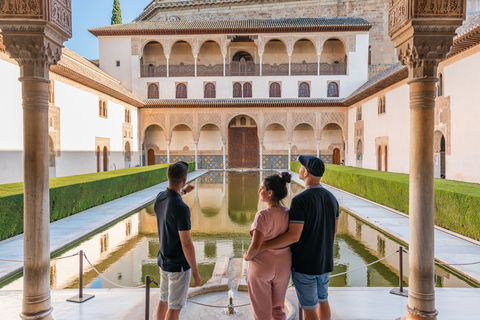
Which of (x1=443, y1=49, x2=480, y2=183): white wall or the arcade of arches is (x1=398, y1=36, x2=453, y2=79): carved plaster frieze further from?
the arcade of arches

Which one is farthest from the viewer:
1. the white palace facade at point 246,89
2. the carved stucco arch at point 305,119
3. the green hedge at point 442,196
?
the carved stucco arch at point 305,119

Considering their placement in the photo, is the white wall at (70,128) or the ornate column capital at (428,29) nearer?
the ornate column capital at (428,29)

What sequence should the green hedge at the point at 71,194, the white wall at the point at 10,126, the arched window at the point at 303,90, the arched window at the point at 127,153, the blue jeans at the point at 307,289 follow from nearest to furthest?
the blue jeans at the point at 307,289
the green hedge at the point at 71,194
the white wall at the point at 10,126
the arched window at the point at 127,153
the arched window at the point at 303,90

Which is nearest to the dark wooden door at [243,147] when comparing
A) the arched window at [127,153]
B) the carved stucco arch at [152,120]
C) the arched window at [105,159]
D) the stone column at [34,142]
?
the carved stucco arch at [152,120]

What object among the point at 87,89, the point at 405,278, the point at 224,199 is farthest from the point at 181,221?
the point at 87,89

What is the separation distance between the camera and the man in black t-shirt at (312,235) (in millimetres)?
2598

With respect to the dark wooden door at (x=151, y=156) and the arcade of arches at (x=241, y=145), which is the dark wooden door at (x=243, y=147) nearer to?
the arcade of arches at (x=241, y=145)

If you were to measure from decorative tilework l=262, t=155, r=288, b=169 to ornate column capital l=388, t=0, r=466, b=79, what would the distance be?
26.5 metres

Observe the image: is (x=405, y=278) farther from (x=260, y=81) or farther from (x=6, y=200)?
(x=260, y=81)

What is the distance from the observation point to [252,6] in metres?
34.7

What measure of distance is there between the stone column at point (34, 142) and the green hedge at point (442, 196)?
674 cm

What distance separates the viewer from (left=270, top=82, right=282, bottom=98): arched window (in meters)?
28.1

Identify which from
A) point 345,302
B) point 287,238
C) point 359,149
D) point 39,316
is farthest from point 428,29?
point 359,149

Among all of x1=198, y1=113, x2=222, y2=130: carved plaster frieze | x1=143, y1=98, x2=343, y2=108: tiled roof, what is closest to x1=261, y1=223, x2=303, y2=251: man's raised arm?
x1=143, y1=98, x2=343, y2=108: tiled roof
